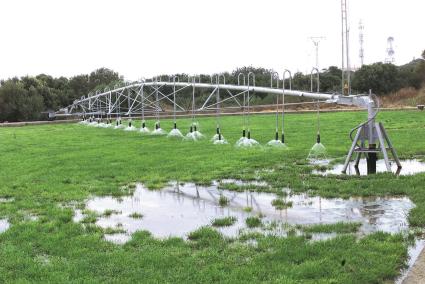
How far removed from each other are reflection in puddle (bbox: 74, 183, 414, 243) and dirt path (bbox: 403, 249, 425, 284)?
1.28m

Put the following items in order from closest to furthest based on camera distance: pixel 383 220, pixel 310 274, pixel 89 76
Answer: pixel 310 274 → pixel 383 220 → pixel 89 76

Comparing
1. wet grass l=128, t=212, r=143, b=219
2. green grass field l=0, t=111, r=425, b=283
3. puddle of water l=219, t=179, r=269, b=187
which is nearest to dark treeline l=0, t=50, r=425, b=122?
green grass field l=0, t=111, r=425, b=283

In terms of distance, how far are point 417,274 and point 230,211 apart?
3.45 meters

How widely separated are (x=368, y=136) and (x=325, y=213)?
357 centimetres

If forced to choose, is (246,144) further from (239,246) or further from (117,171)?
(239,246)

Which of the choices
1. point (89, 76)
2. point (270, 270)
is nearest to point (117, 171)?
Result: point (270, 270)

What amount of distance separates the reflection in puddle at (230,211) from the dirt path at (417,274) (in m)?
1.28

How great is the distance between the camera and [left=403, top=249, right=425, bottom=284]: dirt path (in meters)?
4.66

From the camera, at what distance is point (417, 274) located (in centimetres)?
481

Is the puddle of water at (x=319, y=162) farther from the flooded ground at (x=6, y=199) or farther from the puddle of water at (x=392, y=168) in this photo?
the flooded ground at (x=6, y=199)

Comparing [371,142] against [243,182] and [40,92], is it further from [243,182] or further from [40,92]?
[40,92]

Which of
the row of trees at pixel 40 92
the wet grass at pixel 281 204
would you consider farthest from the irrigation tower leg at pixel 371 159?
the row of trees at pixel 40 92

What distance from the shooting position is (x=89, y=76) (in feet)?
203

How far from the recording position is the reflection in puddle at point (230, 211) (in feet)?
22.6
